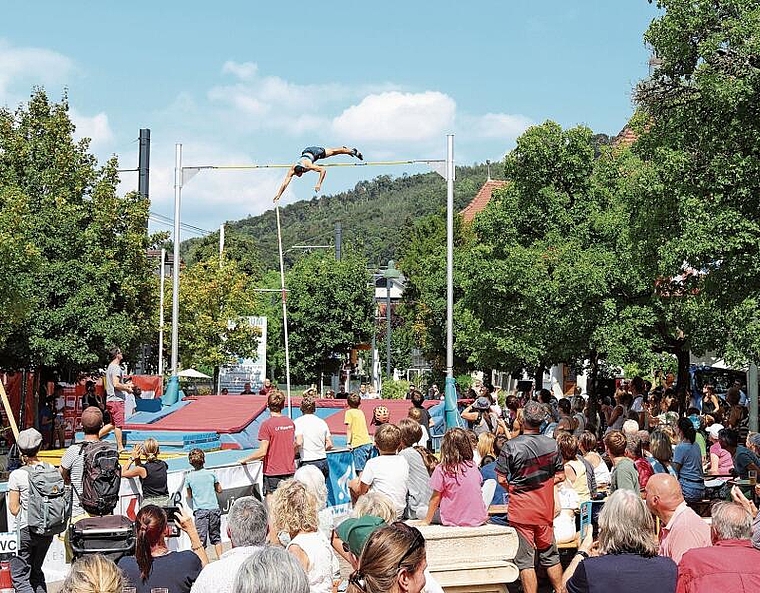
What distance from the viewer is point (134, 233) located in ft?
102

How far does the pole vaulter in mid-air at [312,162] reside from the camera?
21812 millimetres

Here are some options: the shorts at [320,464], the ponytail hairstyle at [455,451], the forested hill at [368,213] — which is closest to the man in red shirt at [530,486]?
the ponytail hairstyle at [455,451]

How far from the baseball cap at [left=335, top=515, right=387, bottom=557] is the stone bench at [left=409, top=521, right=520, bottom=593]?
5.04ft

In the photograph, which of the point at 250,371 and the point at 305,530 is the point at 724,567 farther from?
the point at 250,371

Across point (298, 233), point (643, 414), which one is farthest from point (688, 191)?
point (298, 233)

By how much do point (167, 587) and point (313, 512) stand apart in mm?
1048

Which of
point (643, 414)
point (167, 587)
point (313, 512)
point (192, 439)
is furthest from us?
point (192, 439)

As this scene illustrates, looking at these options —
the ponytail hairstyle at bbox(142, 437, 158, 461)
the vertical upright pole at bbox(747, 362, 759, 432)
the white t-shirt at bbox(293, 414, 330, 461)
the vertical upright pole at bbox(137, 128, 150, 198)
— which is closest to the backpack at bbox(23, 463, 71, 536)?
the ponytail hairstyle at bbox(142, 437, 158, 461)

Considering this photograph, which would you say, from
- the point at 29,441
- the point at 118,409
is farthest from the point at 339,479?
the point at 118,409

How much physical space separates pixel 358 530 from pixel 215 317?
41.4 metres

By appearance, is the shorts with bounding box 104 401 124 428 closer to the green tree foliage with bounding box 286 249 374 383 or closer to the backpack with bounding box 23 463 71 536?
the backpack with bounding box 23 463 71 536

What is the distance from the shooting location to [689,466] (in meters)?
11.6

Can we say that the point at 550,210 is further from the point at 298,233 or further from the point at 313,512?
the point at 298,233

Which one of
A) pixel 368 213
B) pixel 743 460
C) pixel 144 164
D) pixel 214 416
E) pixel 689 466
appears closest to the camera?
pixel 689 466
